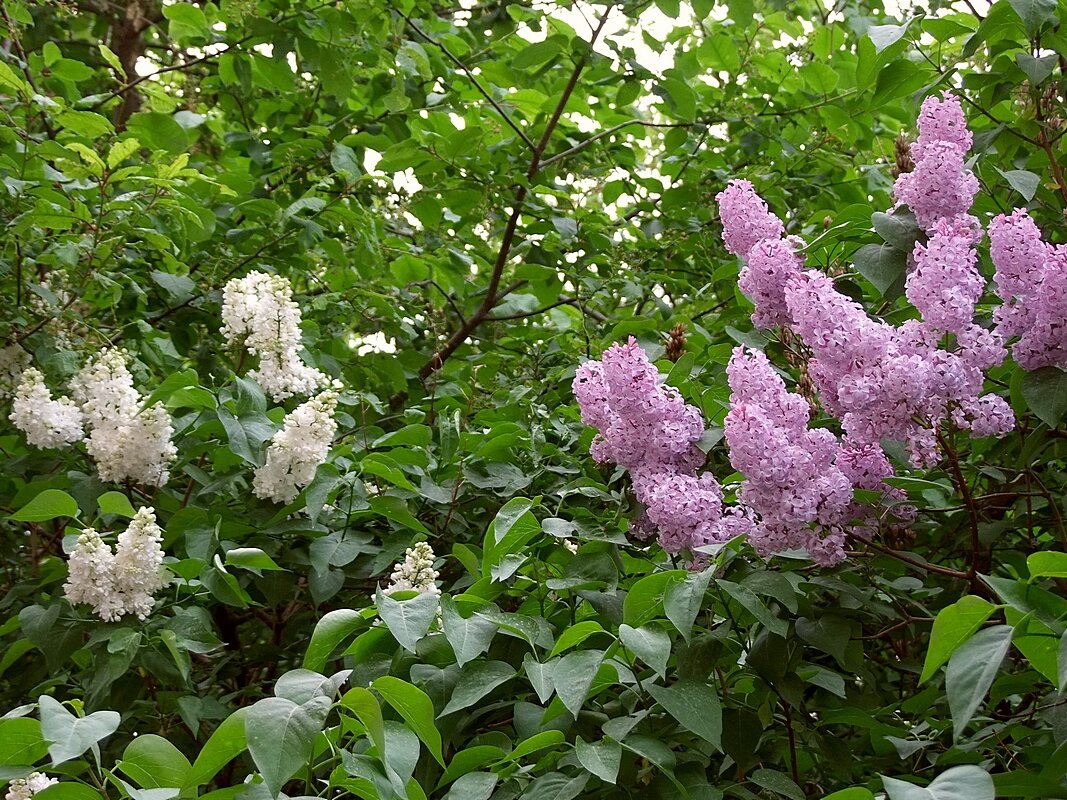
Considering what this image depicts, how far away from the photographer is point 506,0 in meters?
3.71

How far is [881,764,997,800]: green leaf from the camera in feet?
3.42

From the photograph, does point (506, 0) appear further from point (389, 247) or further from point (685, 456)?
point (685, 456)

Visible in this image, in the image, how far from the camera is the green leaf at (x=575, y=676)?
1.31 m

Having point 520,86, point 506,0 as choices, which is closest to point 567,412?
point 520,86

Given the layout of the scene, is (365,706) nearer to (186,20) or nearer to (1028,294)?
(1028,294)

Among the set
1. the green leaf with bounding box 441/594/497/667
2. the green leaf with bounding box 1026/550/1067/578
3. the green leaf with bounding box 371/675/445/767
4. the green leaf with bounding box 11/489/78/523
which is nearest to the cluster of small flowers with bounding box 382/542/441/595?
the green leaf with bounding box 441/594/497/667

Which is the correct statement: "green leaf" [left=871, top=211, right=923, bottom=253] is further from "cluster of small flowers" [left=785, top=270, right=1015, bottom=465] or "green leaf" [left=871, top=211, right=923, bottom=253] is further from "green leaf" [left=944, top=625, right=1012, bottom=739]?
"green leaf" [left=944, top=625, right=1012, bottom=739]

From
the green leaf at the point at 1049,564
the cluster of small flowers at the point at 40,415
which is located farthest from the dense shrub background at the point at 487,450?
the cluster of small flowers at the point at 40,415

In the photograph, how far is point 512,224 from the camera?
3.17m

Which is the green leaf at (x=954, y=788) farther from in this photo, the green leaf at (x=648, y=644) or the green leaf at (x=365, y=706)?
the green leaf at (x=365, y=706)

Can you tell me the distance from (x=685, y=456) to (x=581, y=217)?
1597 millimetres

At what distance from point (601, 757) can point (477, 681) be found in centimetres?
25

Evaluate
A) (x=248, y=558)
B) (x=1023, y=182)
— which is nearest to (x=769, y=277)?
(x=1023, y=182)

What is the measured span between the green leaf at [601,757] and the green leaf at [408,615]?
0.82 feet
